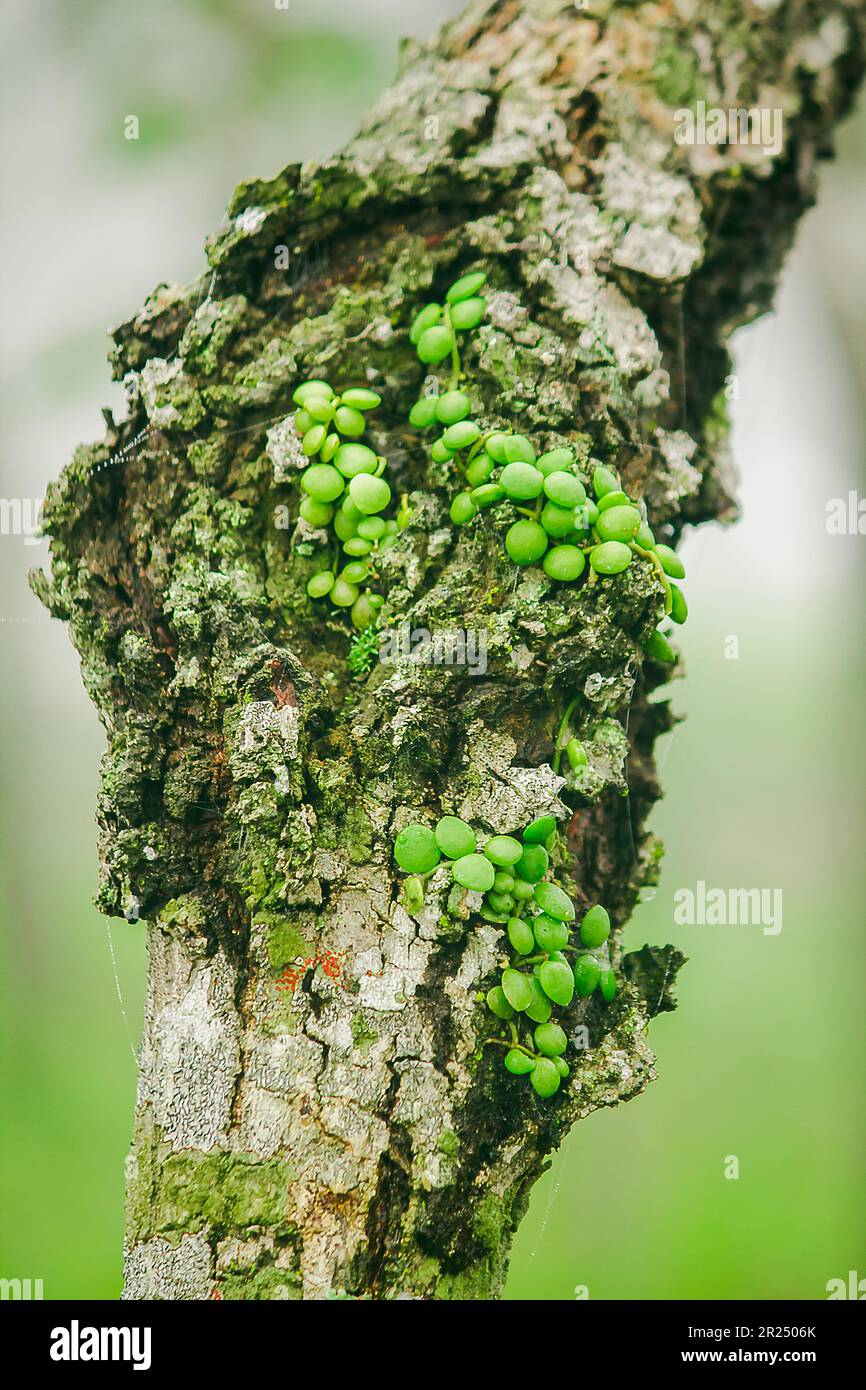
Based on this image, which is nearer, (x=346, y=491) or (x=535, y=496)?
(x=535, y=496)

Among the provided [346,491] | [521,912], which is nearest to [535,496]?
[346,491]

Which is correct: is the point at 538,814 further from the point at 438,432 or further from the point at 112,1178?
the point at 112,1178

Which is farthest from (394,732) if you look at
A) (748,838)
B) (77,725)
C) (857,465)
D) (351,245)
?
(857,465)

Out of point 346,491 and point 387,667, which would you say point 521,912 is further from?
point 346,491

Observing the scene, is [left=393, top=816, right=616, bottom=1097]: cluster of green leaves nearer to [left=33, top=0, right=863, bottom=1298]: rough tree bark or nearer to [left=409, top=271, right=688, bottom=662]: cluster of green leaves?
[left=33, top=0, right=863, bottom=1298]: rough tree bark

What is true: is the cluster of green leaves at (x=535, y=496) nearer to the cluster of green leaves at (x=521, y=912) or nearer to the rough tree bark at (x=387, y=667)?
the rough tree bark at (x=387, y=667)

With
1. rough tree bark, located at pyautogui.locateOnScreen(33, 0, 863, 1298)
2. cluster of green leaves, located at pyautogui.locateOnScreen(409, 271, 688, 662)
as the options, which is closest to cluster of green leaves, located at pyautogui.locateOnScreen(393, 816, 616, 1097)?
rough tree bark, located at pyautogui.locateOnScreen(33, 0, 863, 1298)
